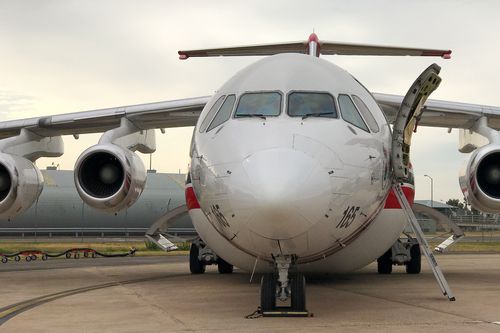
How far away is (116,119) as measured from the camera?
1492 cm

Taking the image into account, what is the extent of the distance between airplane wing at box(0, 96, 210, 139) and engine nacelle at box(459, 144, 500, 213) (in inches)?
195

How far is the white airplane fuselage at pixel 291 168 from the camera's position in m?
7.12

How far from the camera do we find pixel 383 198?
9.04 m

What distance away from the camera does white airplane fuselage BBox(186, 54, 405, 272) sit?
7.12 metres

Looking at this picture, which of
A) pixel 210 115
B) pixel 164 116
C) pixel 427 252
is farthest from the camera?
pixel 164 116

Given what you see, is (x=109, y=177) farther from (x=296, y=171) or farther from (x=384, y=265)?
(x=296, y=171)

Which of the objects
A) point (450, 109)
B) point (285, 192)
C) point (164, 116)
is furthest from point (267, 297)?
point (164, 116)

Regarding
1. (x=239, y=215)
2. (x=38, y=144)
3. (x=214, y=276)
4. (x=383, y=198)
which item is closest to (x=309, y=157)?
(x=239, y=215)

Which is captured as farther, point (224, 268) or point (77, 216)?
point (77, 216)

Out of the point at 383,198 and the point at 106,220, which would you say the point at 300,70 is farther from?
the point at 106,220

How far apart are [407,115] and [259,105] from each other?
224 centimetres

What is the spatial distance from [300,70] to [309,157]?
2183 millimetres

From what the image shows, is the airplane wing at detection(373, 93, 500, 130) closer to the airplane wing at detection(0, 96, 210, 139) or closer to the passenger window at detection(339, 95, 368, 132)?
the airplane wing at detection(0, 96, 210, 139)

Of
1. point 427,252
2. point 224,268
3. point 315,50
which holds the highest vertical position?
point 315,50
